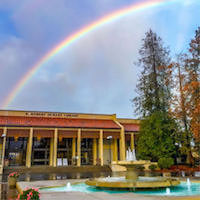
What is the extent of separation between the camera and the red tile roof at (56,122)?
26819 millimetres

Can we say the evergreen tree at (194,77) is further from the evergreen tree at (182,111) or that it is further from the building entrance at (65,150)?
the building entrance at (65,150)

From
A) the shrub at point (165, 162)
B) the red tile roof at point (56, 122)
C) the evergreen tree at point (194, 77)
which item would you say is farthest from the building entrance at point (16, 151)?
the evergreen tree at point (194, 77)

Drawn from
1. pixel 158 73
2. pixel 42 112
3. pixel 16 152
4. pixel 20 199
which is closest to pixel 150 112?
pixel 158 73

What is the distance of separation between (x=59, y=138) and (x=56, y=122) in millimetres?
2267

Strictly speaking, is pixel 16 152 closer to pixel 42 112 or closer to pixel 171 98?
pixel 42 112

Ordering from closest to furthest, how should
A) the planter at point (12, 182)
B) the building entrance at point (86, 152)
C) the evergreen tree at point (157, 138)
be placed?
the planter at point (12, 182), the evergreen tree at point (157, 138), the building entrance at point (86, 152)

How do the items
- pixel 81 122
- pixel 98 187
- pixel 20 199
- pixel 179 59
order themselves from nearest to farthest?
1. pixel 20 199
2. pixel 98 187
3. pixel 179 59
4. pixel 81 122

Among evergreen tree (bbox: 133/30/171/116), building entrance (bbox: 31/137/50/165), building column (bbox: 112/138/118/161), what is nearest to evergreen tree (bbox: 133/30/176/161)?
evergreen tree (bbox: 133/30/171/116)

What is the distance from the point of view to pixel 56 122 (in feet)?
95.8

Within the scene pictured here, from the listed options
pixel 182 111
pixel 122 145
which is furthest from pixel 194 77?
pixel 122 145

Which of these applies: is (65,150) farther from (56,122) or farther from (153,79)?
(153,79)

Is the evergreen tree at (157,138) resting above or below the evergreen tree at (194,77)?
below

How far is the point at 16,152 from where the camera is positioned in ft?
92.8

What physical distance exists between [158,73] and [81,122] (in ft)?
42.8
